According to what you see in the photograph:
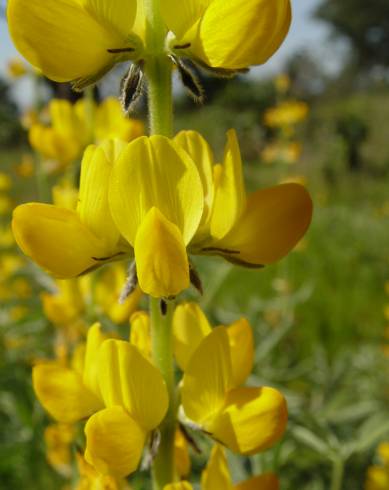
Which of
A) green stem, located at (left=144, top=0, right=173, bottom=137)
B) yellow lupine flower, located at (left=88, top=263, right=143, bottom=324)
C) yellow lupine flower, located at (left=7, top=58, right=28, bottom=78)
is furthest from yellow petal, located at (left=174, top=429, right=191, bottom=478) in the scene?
yellow lupine flower, located at (left=7, top=58, right=28, bottom=78)

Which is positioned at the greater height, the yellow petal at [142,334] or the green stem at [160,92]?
the green stem at [160,92]

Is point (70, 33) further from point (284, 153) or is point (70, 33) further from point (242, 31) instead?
point (284, 153)

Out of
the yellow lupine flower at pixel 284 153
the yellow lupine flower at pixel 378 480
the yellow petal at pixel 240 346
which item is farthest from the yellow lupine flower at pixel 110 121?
the yellow lupine flower at pixel 284 153

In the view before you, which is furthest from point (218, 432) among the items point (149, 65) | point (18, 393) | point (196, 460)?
point (18, 393)

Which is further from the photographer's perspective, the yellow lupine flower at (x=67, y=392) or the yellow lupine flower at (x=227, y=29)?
the yellow lupine flower at (x=67, y=392)

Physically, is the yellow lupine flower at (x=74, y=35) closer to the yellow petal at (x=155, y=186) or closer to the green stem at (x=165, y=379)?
the yellow petal at (x=155, y=186)

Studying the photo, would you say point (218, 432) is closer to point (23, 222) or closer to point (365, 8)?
point (23, 222)

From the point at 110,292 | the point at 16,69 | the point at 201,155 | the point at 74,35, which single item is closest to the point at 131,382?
the point at 201,155
